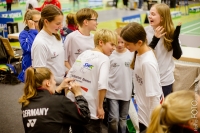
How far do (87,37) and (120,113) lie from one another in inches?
41.0

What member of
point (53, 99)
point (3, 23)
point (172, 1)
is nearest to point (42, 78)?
point (53, 99)

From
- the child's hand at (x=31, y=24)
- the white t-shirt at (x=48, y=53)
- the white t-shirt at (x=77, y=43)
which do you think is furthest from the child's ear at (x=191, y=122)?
the child's hand at (x=31, y=24)

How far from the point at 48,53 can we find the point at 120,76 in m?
0.91

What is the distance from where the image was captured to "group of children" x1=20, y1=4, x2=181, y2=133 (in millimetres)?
2629

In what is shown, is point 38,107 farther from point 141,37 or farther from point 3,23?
point 3,23

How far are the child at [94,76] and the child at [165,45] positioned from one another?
0.63m

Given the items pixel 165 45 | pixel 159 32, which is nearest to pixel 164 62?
pixel 165 45

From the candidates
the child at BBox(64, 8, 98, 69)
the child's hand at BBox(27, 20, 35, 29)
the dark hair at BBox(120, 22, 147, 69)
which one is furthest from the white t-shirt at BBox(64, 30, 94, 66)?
the child's hand at BBox(27, 20, 35, 29)

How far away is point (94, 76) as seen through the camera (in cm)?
273

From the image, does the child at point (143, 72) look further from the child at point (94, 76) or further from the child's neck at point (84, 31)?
the child's neck at point (84, 31)

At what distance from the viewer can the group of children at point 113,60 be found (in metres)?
2.63

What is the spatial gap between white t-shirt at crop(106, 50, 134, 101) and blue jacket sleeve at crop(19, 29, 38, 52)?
1456 mm

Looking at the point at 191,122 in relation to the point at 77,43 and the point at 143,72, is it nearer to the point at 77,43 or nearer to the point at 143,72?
the point at 143,72

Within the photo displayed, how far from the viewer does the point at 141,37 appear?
8.65 ft
